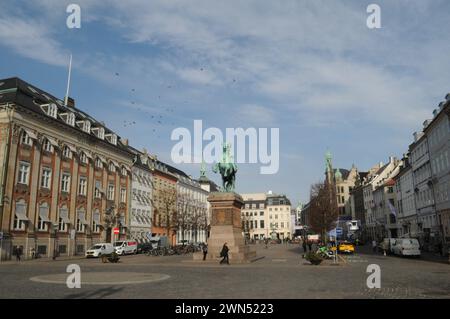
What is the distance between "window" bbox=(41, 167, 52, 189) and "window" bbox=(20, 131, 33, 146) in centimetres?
380

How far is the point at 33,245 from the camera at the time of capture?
42594mm

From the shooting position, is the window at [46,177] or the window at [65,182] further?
the window at [65,182]

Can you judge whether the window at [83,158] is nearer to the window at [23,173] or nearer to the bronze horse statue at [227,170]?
the window at [23,173]

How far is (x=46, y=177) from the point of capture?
46531mm

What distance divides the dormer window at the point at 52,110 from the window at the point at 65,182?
7.61 meters

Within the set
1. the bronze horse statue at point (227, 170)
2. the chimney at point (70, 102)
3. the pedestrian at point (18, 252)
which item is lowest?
the pedestrian at point (18, 252)

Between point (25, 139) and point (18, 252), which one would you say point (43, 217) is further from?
point (25, 139)

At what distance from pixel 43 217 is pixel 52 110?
13151 mm

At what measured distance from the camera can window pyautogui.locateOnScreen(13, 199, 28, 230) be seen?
135 ft

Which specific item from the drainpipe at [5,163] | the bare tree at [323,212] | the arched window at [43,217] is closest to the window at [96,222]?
the arched window at [43,217]

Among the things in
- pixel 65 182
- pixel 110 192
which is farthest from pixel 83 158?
pixel 110 192

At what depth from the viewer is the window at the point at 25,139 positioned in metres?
42.5

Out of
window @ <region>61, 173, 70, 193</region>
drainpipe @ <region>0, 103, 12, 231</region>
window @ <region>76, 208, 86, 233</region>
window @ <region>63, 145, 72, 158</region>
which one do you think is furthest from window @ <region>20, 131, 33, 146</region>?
→ window @ <region>76, 208, 86, 233</region>

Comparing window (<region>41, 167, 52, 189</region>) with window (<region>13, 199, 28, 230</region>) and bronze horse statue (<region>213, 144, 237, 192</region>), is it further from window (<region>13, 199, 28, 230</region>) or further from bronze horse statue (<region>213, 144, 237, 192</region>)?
bronze horse statue (<region>213, 144, 237, 192</region>)
